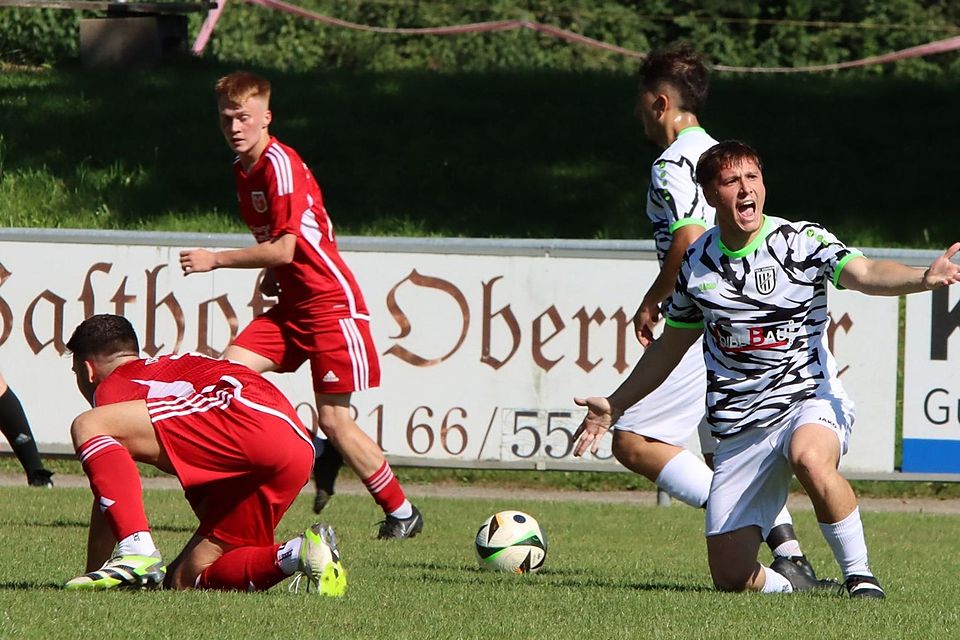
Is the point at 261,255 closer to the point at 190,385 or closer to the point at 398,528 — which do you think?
the point at 398,528

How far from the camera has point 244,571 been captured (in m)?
5.68

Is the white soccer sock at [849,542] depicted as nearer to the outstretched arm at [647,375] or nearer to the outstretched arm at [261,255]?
the outstretched arm at [647,375]

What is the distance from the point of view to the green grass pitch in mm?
4957

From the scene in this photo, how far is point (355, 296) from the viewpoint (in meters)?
8.38

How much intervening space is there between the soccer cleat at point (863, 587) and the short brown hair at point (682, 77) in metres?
2.18

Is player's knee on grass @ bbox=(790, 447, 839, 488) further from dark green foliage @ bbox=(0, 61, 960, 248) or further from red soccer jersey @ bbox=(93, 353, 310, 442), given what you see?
dark green foliage @ bbox=(0, 61, 960, 248)

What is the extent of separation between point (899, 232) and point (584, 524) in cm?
748

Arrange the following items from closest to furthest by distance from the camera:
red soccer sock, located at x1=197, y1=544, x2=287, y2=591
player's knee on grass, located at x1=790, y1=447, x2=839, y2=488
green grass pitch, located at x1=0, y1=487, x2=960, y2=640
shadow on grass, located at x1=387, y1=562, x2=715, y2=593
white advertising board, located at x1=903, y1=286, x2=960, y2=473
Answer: green grass pitch, located at x1=0, y1=487, x2=960, y2=640, red soccer sock, located at x1=197, y1=544, x2=287, y2=591, player's knee on grass, located at x1=790, y1=447, x2=839, y2=488, shadow on grass, located at x1=387, y1=562, x2=715, y2=593, white advertising board, located at x1=903, y1=286, x2=960, y2=473

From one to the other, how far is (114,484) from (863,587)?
101 inches

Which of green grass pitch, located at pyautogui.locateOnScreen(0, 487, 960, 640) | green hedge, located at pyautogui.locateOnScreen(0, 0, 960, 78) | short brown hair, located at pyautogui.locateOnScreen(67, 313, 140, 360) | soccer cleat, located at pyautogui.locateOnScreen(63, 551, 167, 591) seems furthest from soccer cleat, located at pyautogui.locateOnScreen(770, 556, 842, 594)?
green hedge, located at pyautogui.locateOnScreen(0, 0, 960, 78)

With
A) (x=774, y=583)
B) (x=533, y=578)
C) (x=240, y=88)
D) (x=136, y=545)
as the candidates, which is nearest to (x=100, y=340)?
(x=136, y=545)

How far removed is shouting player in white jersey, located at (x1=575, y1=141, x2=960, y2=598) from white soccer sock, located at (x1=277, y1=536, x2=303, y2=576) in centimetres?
118

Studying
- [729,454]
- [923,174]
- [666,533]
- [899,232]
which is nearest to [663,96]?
[729,454]

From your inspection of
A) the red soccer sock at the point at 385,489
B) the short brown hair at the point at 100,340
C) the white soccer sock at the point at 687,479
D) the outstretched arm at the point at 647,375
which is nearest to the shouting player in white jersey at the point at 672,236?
the white soccer sock at the point at 687,479
